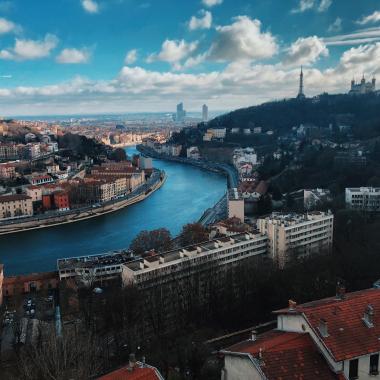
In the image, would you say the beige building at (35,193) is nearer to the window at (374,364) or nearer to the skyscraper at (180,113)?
the window at (374,364)

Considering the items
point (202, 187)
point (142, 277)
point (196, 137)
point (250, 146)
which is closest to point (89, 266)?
point (142, 277)

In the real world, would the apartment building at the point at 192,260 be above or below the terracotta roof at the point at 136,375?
below

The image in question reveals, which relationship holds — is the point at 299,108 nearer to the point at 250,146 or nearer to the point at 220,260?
the point at 250,146

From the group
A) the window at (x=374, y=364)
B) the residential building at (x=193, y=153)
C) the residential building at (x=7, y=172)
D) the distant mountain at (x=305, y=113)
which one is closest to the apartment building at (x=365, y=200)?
the window at (x=374, y=364)

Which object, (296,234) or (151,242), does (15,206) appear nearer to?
(151,242)

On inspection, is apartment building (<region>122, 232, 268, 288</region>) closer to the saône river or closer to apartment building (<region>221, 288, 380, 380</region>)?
the saône river

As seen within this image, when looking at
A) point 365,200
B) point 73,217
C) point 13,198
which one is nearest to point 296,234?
point 365,200
